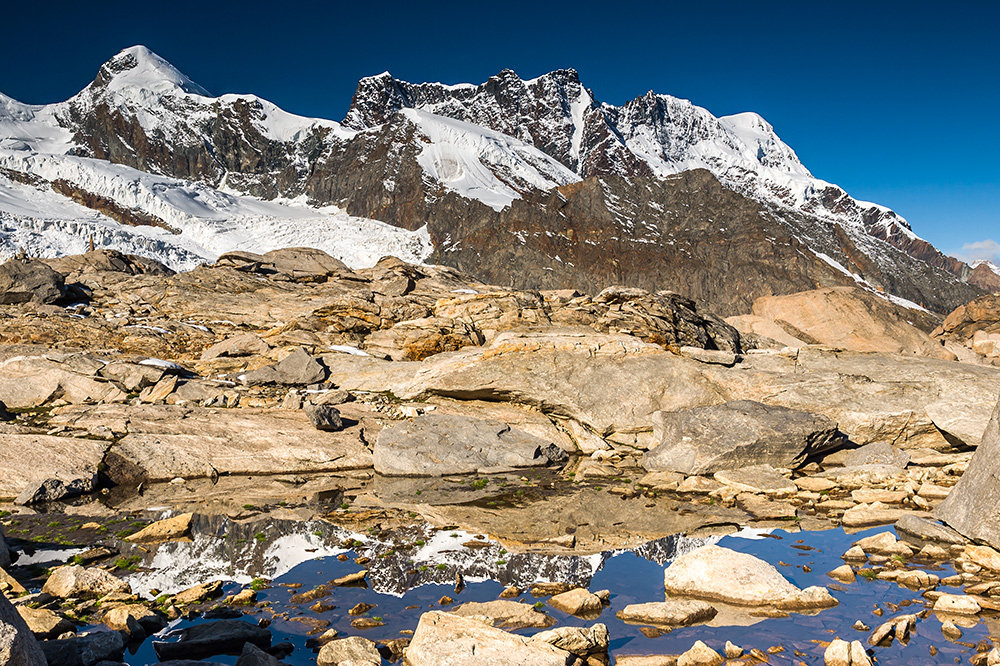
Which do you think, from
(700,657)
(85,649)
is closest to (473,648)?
(700,657)

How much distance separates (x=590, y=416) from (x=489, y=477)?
12.3ft

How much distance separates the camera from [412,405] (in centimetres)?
1720

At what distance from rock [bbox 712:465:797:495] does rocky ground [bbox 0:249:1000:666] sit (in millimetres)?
47

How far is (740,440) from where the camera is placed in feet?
41.8

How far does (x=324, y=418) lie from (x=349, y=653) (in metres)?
10.1

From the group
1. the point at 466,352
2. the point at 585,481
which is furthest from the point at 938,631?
the point at 466,352

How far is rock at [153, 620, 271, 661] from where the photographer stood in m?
5.46

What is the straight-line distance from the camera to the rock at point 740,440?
12734mm

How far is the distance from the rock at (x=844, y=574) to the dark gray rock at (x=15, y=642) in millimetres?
7552

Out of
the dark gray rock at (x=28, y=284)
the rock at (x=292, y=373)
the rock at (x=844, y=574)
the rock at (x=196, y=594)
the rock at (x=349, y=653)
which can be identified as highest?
the dark gray rock at (x=28, y=284)

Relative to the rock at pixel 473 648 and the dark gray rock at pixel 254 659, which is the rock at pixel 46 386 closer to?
the dark gray rock at pixel 254 659

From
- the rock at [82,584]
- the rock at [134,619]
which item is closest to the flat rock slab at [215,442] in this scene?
the rock at [82,584]

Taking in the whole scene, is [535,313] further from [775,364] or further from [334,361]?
[775,364]

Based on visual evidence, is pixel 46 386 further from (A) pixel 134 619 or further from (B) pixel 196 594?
(A) pixel 134 619
